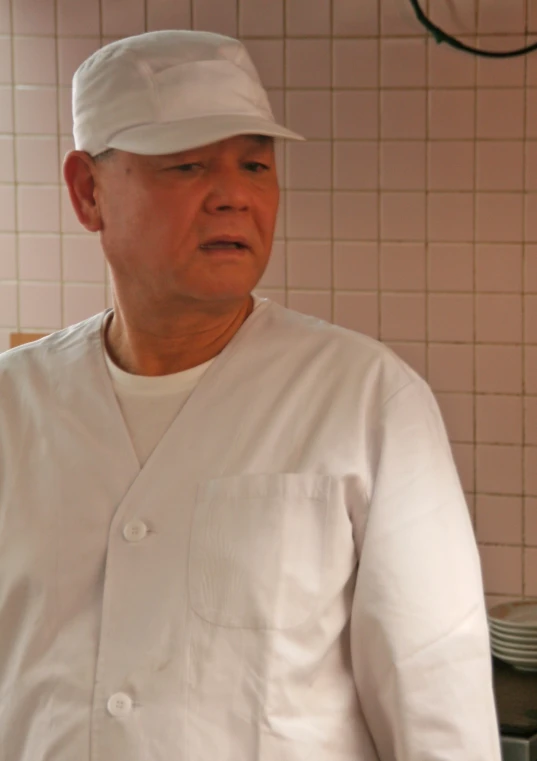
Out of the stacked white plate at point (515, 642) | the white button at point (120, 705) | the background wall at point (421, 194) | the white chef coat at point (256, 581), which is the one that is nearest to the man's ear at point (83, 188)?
the white chef coat at point (256, 581)

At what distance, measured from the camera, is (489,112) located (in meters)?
2.34

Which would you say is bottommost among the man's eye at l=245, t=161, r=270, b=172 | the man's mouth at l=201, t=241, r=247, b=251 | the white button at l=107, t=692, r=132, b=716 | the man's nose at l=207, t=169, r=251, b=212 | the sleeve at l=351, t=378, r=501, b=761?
the white button at l=107, t=692, r=132, b=716

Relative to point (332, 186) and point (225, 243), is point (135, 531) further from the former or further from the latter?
point (332, 186)

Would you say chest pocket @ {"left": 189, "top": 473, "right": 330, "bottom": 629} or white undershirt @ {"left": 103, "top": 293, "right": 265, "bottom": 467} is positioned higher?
white undershirt @ {"left": 103, "top": 293, "right": 265, "bottom": 467}

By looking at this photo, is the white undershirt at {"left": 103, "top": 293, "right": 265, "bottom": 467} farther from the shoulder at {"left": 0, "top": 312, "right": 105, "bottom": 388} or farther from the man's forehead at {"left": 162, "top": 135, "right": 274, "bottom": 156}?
the man's forehead at {"left": 162, "top": 135, "right": 274, "bottom": 156}

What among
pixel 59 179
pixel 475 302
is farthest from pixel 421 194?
pixel 59 179

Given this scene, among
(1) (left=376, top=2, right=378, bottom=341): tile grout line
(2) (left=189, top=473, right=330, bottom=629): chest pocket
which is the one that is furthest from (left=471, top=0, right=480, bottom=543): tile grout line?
(2) (left=189, top=473, right=330, bottom=629): chest pocket

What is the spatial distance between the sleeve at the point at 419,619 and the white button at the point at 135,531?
24 cm

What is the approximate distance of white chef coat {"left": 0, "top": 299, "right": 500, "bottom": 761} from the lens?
117 cm

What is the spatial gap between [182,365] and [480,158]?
1.20 m

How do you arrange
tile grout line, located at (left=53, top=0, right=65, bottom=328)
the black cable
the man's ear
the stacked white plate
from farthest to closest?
tile grout line, located at (left=53, top=0, right=65, bottom=328) < the black cable < the stacked white plate < the man's ear

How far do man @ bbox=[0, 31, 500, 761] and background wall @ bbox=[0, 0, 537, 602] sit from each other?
1044 mm

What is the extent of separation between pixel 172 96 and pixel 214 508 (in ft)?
1.52

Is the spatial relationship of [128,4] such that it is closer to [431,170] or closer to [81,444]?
[431,170]
